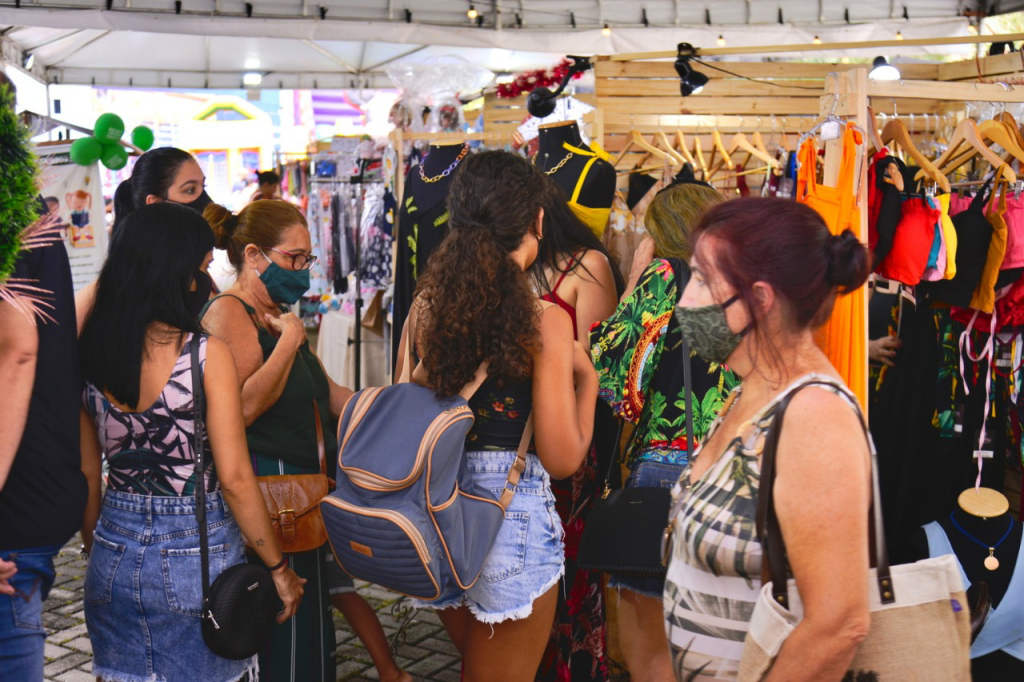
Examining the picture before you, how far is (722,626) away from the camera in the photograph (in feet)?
5.35

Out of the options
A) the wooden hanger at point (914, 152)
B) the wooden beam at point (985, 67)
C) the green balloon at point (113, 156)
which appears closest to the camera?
the wooden hanger at point (914, 152)

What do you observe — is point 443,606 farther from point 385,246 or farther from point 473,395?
point 385,246

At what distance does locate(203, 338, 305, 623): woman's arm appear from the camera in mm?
2281

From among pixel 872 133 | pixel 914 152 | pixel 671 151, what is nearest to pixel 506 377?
pixel 872 133

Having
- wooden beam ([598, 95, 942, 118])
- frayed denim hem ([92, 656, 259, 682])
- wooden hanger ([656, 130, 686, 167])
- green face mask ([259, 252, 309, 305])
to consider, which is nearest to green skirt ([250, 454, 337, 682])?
frayed denim hem ([92, 656, 259, 682])

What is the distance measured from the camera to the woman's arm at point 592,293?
298 cm

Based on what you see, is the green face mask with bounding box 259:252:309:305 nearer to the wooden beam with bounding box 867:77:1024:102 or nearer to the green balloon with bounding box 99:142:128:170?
the wooden beam with bounding box 867:77:1024:102

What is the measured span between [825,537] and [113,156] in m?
5.03

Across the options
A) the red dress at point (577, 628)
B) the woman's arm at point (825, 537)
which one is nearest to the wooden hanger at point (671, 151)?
the red dress at point (577, 628)

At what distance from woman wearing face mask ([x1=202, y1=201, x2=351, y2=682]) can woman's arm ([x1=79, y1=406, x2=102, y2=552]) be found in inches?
16.8

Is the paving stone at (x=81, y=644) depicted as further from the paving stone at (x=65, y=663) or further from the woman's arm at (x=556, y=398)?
the woman's arm at (x=556, y=398)

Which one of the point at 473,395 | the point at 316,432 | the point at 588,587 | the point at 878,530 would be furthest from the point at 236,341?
the point at 878,530

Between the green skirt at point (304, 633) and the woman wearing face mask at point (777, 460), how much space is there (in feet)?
4.80

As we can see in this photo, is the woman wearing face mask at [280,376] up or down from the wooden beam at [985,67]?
down
